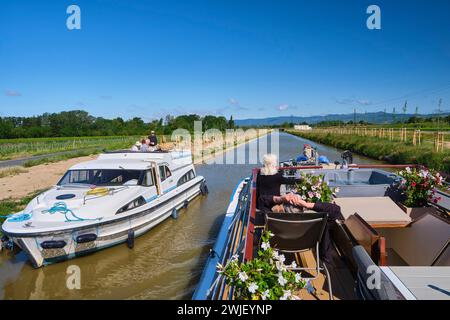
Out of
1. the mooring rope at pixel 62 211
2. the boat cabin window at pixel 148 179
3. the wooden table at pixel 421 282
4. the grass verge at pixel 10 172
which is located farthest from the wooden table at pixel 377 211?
the grass verge at pixel 10 172

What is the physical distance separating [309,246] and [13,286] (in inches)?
236

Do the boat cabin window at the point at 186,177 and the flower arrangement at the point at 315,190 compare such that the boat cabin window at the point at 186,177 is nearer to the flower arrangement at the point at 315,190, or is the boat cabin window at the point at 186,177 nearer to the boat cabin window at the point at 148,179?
the boat cabin window at the point at 148,179

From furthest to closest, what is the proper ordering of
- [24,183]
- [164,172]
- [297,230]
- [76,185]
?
[24,183]
[164,172]
[76,185]
[297,230]

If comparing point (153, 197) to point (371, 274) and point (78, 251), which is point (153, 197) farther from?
point (371, 274)

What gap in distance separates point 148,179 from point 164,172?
117 centimetres

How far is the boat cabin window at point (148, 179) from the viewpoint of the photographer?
30.0 ft

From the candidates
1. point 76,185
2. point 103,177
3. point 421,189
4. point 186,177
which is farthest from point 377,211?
point 186,177

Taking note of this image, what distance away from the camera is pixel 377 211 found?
482cm

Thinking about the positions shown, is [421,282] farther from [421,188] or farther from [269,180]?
[421,188]

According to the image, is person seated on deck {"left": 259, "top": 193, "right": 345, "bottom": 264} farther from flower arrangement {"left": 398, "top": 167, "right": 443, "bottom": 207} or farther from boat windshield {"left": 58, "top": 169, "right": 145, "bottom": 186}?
boat windshield {"left": 58, "top": 169, "right": 145, "bottom": 186}

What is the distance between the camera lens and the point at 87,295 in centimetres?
618

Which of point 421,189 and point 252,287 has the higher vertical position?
point 421,189

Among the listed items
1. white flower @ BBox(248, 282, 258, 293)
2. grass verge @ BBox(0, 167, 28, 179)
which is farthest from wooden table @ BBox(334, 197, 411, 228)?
grass verge @ BBox(0, 167, 28, 179)
